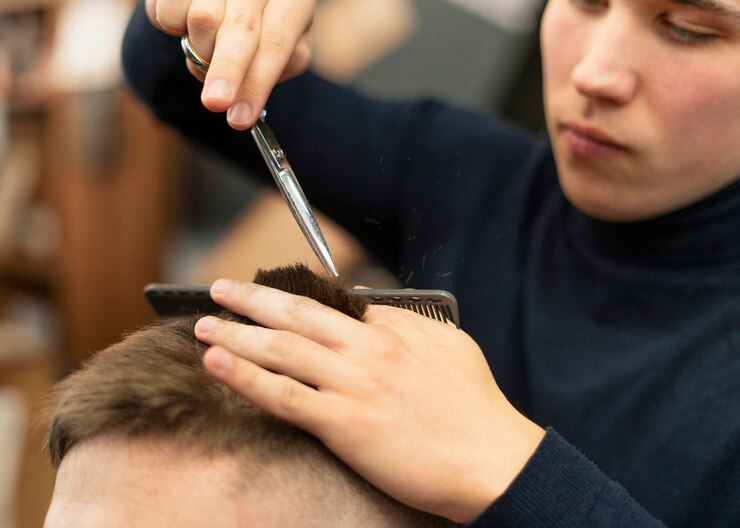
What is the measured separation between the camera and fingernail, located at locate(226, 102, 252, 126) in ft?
2.77

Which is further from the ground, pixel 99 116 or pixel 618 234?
pixel 618 234

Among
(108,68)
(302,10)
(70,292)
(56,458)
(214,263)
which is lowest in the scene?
(70,292)

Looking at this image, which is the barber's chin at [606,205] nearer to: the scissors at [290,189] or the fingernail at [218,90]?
the scissors at [290,189]

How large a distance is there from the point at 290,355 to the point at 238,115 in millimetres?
289

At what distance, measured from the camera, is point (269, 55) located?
0.88m

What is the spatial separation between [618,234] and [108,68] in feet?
8.41

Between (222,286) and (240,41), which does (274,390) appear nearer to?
(222,286)

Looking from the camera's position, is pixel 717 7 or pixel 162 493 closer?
pixel 162 493

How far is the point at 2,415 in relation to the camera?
88.6 inches

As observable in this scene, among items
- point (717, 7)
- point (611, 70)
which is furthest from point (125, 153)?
point (717, 7)

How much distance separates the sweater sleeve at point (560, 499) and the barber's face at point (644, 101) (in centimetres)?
39

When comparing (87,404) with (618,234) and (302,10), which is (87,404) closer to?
(302,10)

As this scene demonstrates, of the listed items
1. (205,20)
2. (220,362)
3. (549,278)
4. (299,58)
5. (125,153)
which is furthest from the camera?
(125,153)

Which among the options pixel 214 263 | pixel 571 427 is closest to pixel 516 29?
pixel 214 263
